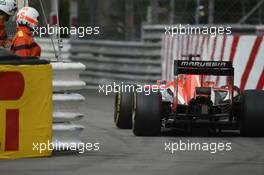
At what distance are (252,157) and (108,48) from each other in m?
13.3

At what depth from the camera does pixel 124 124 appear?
14555 mm

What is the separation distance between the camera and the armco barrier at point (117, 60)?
22766 mm

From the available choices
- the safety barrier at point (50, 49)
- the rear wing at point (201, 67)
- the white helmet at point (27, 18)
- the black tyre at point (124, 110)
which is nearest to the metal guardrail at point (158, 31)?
the safety barrier at point (50, 49)

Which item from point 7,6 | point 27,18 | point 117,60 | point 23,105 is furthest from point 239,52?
point 23,105

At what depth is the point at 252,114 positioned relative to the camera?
43.6 feet

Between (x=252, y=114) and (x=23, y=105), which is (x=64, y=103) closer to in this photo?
(x=23, y=105)

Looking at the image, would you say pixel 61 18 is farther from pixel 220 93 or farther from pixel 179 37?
pixel 220 93

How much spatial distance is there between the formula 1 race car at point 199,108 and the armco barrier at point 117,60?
8725 mm

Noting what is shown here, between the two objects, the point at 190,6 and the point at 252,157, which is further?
the point at 190,6

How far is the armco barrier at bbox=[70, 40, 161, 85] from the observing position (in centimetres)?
2277

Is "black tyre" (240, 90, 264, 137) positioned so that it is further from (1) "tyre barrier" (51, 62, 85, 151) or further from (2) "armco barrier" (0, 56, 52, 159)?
(2) "armco barrier" (0, 56, 52, 159)

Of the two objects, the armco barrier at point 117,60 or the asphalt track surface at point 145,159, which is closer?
the asphalt track surface at point 145,159

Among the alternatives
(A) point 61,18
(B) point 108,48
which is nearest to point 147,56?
(B) point 108,48

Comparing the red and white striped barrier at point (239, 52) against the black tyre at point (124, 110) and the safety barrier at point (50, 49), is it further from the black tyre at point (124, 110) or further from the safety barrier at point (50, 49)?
the safety barrier at point (50, 49)
